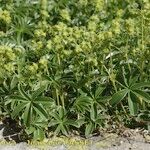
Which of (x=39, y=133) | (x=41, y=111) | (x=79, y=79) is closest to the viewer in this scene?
(x=41, y=111)

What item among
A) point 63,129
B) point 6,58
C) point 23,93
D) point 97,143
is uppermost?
point 6,58

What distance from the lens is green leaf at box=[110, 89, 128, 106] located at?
2852 mm

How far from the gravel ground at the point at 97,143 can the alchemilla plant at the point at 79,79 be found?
59 millimetres

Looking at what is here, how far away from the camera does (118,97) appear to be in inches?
112

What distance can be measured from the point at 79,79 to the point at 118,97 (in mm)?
315

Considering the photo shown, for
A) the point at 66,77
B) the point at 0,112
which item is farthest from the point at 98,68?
the point at 0,112

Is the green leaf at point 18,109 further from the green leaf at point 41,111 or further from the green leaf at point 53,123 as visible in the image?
the green leaf at point 53,123

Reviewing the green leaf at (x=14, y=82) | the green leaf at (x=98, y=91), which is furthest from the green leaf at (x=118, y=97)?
the green leaf at (x=14, y=82)

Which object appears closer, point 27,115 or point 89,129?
point 27,115

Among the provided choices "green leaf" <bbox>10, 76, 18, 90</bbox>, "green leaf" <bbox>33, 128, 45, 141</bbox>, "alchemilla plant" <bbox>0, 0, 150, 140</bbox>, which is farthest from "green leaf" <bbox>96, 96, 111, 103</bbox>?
"green leaf" <bbox>10, 76, 18, 90</bbox>

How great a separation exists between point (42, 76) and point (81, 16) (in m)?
0.90

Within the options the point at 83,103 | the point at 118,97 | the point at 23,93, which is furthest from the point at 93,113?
the point at 23,93

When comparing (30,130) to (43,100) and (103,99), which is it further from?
(103,99)

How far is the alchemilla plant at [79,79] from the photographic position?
9.41ft
